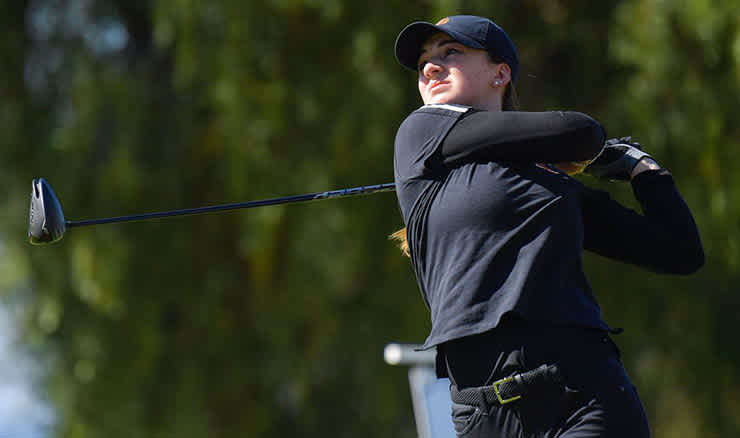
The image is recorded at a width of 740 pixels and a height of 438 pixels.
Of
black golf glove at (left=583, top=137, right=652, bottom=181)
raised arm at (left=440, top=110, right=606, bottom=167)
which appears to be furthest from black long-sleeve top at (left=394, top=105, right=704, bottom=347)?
black golf glove at (left=583, top=137, right=652, bottom=181)

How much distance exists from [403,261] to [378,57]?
3.65ft

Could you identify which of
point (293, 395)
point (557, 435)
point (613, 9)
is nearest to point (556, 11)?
point (613, 9)

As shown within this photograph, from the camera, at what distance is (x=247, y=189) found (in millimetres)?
5738

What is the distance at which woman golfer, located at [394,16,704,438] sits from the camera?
1.89 metres

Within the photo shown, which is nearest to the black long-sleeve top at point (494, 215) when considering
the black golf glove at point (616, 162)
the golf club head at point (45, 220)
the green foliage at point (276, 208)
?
the black golf glove at point (616, 162)

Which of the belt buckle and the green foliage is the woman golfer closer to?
the belt buckle

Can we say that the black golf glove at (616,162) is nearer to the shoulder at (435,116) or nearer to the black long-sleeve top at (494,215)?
the black long-sleeve top at (494,215)

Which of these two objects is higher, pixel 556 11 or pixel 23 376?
pixel 556 11

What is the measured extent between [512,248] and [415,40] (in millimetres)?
527

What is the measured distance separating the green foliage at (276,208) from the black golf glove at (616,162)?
3.15 meters

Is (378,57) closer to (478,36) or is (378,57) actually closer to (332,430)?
(332,430)

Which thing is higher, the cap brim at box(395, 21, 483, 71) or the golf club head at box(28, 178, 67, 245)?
the cap brim at box(395, 21, 483, 71)

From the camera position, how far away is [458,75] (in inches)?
84.7

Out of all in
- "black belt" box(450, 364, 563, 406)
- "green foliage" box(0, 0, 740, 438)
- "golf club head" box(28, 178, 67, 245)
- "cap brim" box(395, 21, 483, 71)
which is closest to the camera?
"black belt" box(450, 364, 563, 406)
